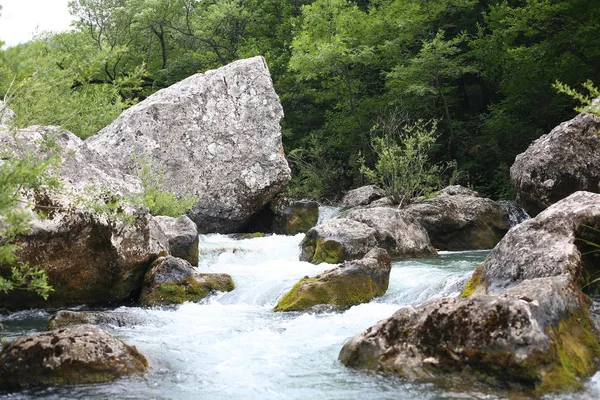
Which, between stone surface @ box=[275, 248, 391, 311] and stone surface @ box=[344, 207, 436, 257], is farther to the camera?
stone surface @ box=[344, 207, 436, 257]

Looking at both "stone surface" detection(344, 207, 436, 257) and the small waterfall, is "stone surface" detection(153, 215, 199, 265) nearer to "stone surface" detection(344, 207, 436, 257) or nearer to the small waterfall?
"stone surface" detection(344, 207, 436, 257)

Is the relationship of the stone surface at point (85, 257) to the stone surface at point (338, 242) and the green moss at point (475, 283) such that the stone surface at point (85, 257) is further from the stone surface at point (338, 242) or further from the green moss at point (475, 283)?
the green moss at point (475, 283)

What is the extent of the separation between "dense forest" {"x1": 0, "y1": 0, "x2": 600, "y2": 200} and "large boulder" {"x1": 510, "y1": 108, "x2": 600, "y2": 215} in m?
6.59

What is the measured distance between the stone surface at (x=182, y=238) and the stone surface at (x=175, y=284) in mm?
2177

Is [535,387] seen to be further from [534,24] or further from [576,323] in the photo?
[534,24]

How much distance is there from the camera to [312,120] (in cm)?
3281

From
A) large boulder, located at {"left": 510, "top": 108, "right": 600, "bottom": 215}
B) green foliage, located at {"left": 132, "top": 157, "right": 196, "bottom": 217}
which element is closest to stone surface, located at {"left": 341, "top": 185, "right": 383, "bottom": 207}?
green foliage, located at {"left": 132, "top": 157, "right": 196, "bottom": 217}

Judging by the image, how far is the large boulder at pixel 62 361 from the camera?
6.04m

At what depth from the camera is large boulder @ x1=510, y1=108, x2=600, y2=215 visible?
14.6 metres

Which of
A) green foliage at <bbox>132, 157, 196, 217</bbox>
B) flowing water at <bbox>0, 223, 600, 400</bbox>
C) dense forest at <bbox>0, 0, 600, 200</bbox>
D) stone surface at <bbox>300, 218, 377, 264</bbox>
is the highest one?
dense forest at <bbox>0, 0, 600, 200</bbox>

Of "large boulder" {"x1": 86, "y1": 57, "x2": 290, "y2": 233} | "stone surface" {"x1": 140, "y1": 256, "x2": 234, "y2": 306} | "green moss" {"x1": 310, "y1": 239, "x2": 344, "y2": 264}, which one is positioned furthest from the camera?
"large boulder" {"x1": 86, "y1": 57, "x2": 290, "y2": 233}

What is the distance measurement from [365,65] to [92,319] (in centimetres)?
2160

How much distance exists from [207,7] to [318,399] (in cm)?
3260

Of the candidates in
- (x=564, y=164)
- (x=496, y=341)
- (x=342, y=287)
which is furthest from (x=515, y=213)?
(x=496, y=341)
